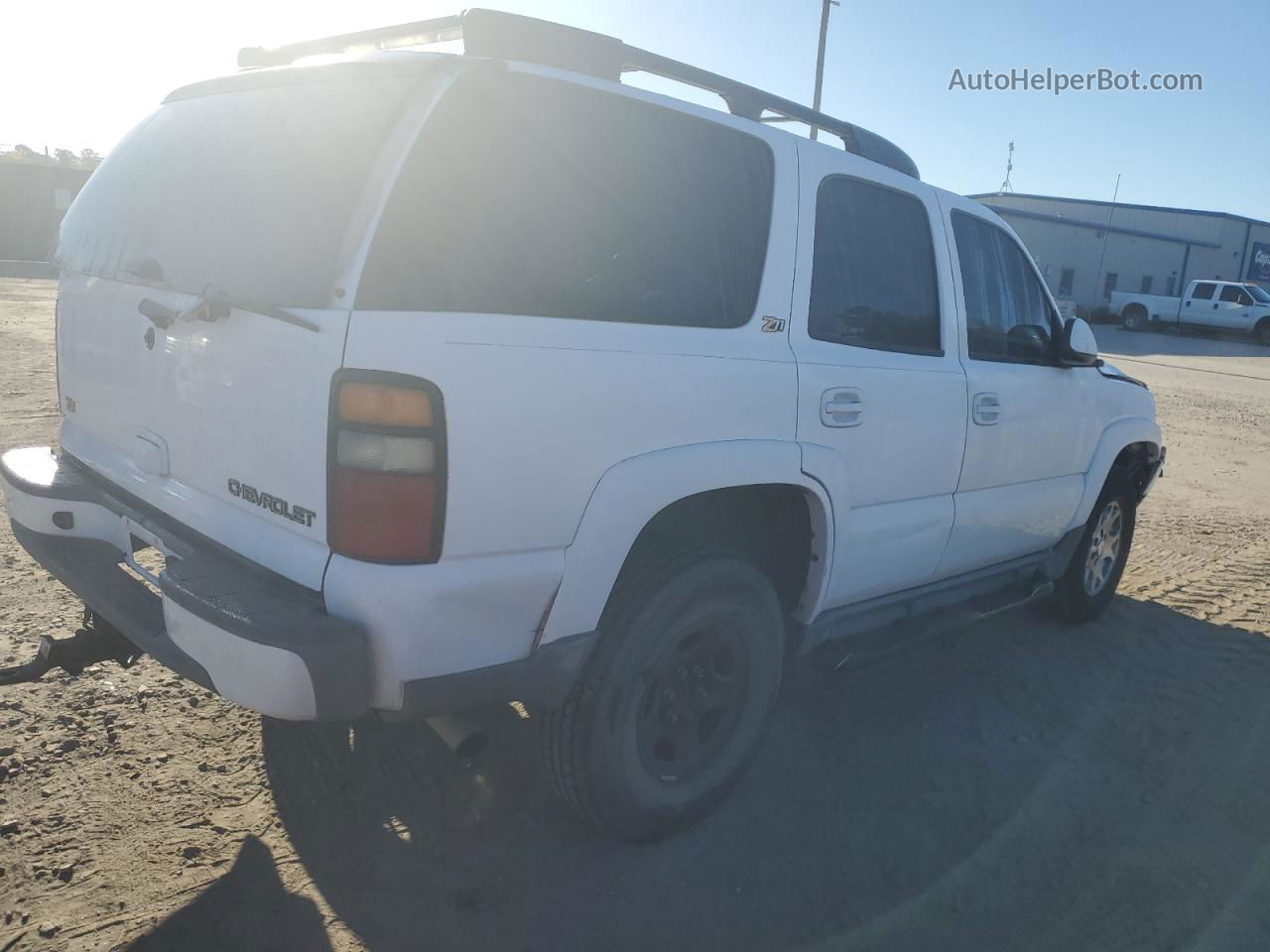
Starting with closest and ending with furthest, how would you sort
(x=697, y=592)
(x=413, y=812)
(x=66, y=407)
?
1. (x=697, y=592)
2. (x=413, y=812)
3. (x=66, y=407)

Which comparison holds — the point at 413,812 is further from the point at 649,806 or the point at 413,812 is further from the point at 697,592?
the point at 697,592

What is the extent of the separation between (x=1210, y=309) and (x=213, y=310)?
121 feet

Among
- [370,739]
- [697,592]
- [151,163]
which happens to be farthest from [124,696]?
[697,592]

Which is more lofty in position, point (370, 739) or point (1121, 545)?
point (1121, 545)

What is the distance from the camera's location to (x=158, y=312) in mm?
2531

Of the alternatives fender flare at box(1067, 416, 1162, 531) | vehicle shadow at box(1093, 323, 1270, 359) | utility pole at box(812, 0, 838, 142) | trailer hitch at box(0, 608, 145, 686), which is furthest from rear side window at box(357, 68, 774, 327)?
vehicle shadow at box(1093, 323, 1270, 359)

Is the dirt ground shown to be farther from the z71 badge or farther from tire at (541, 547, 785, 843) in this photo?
the z71 badge

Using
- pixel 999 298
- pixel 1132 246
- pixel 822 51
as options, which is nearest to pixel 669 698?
pixel 999 298

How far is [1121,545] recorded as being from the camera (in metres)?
5.44

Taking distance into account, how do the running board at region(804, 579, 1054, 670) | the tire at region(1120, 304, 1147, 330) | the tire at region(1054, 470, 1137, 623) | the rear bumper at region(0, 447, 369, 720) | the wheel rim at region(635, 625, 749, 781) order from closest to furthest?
the rear bumper at region(0, 447, 369, 720) < the wheel rim at region(635, 625, 749, 781) < the running board at region(804, 579, 1054, 670) < the tire at region(1054, 470, 1137, 623) < the tire at region(1120, 304, 1147, 330)

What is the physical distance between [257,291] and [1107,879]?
2.91 metres

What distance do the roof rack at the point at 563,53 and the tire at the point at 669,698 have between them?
1.40m

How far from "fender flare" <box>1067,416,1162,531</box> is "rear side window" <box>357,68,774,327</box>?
261cm

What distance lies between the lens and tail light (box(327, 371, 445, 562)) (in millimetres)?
2141
